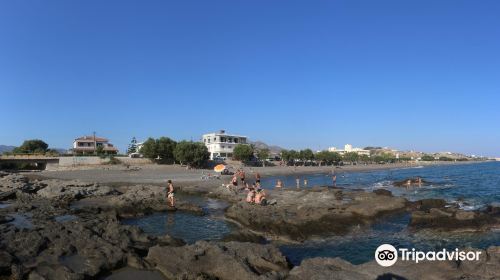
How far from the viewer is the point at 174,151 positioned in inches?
3551

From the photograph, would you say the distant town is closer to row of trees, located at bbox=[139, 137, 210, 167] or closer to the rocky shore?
row of trees, located at bbox=[139, 137, 210, 167]

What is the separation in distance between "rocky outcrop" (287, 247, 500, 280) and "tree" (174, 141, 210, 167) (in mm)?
75521

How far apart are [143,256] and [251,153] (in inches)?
3771

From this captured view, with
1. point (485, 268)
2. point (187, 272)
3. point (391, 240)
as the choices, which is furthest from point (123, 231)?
point (485, 268)

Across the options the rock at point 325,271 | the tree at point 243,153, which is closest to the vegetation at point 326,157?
the tree at point 243,153

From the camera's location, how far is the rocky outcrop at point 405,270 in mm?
13117

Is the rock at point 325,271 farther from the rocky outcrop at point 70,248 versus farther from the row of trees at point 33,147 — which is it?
the row of trees at point 33,147

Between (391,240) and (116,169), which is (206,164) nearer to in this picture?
(116,169)

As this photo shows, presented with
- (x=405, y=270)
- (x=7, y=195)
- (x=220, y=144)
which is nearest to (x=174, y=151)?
(x=220, y=144)

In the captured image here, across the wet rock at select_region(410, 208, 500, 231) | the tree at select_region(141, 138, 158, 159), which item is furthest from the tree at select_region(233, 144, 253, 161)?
the wet rock at select_region(410, 208, 500, 231)

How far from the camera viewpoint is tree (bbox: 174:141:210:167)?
8831 centimetres

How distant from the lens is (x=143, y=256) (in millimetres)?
17547

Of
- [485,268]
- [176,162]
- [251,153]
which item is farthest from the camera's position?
[251,153]

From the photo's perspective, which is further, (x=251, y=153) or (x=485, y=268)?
(x=251, y=153)
